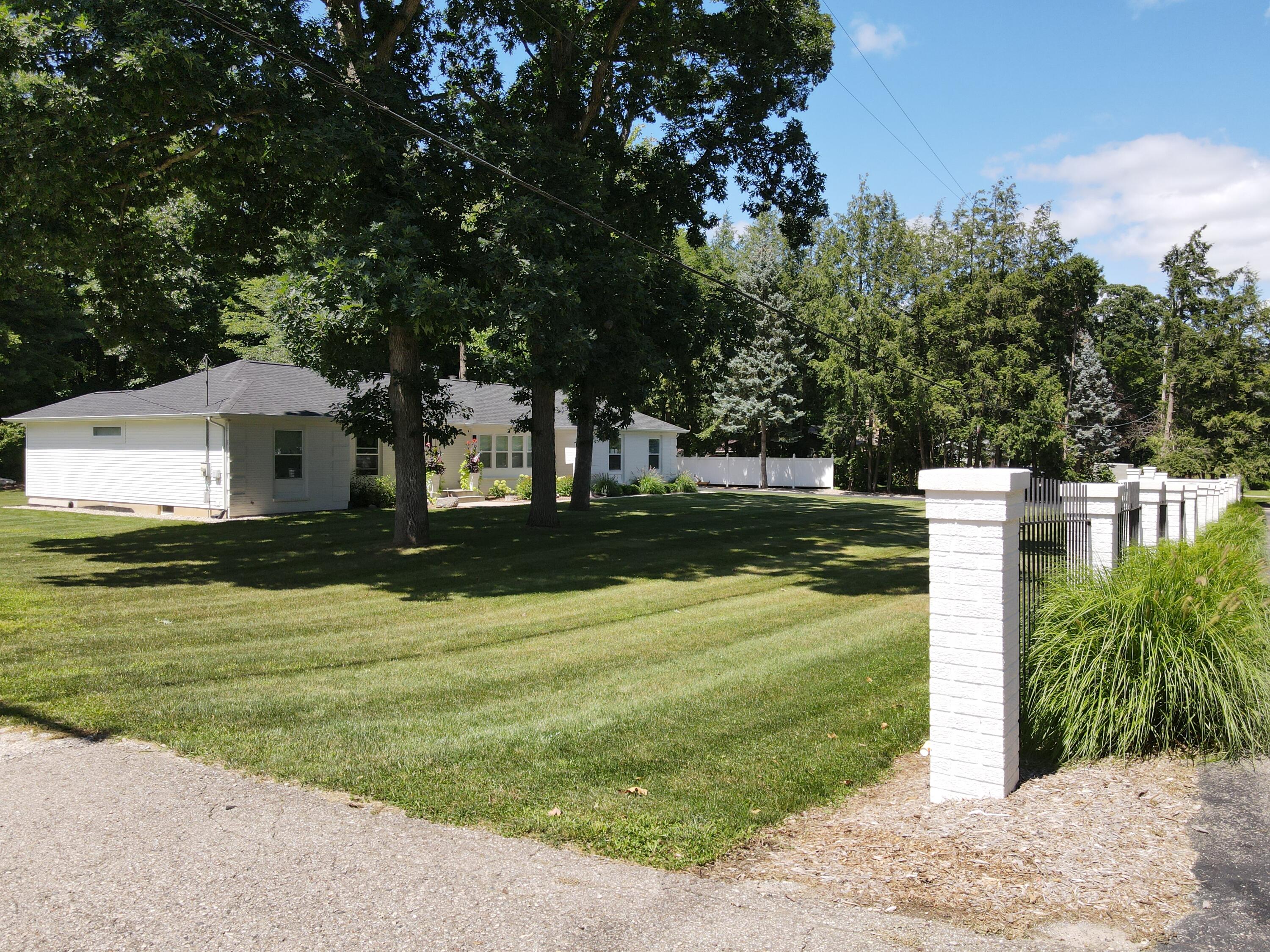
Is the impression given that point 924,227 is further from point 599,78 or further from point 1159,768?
point 1159,768

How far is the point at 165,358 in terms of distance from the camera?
56.1ft

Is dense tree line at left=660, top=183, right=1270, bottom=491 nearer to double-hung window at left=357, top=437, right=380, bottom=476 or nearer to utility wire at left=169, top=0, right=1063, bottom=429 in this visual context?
utility wire at left=169, top=0, right=1063, bottom=429

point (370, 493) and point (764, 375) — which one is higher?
point (764, 375)

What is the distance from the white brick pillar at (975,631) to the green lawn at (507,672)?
2.39 feet

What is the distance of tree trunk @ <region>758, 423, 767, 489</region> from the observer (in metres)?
41.7

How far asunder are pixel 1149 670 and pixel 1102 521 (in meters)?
2.90

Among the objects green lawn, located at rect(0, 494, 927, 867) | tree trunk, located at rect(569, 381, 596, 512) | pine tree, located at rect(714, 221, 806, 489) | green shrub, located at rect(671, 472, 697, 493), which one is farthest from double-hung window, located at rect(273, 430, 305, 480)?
pine tree, located at rect(714, 221, 806, 489)

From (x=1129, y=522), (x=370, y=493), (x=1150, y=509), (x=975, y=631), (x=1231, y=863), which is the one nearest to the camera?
(x=1231, y=863)

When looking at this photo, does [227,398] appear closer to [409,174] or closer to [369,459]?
[369,459]

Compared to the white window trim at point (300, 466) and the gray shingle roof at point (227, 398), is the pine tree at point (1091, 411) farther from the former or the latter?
the white window trim at point (300, 466)

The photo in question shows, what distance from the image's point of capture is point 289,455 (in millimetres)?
22609

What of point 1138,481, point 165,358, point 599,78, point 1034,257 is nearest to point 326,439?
point 165,358

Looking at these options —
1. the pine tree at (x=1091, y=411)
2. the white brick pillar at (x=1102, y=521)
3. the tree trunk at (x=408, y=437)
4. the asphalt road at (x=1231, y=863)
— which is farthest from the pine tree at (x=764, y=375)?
the asphalt road at (x=1231, y=863)

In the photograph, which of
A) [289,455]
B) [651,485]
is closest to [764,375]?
[651,485]
